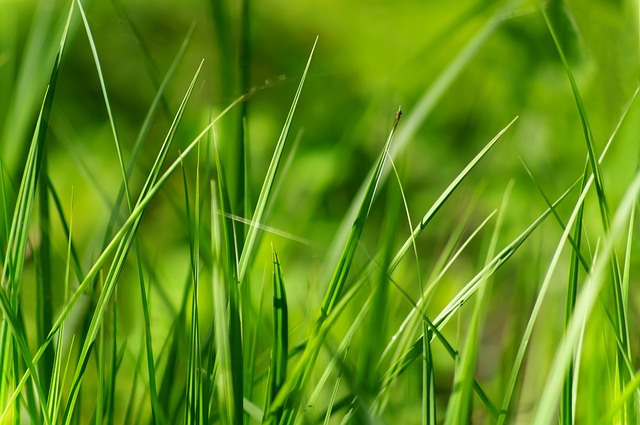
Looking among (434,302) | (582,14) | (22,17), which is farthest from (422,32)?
(22,17)

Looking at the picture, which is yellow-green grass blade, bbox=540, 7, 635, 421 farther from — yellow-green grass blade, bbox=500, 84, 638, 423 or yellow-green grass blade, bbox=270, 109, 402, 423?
yellow-green grass blade, bbox=270, 109, 402, 423

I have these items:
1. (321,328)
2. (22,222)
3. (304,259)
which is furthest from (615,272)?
(304,259)

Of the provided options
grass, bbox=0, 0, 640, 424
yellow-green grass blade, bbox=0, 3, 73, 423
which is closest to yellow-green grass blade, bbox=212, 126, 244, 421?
grass, bbox=0, 0, 640, 424

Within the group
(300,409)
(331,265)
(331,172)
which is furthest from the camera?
(331,172)

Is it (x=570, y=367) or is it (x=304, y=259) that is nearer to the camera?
(x=570, y=367)

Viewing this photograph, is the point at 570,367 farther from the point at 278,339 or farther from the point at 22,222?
the point at 22,222

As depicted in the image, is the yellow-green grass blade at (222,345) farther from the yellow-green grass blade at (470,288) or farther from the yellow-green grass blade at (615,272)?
the yellow-green grass blade at (615,272)

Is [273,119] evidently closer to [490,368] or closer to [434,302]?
[434,302]

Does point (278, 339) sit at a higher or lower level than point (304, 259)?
higher
